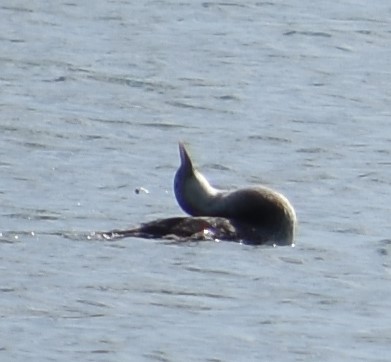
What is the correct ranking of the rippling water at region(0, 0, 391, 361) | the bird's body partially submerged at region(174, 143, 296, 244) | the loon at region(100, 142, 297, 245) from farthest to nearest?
the bird's body partially submerged at region(174, 143, 296, 244) → the loon at region(100, 142, 297, 245) → the rippling water at region(0, 0, 391, 361)

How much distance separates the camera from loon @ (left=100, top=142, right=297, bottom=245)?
13.5 meters

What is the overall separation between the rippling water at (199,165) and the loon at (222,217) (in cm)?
13

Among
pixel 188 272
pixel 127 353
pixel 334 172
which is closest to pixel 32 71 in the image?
pixel 334 172

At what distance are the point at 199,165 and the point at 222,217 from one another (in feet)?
7.61

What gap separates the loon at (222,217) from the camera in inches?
531

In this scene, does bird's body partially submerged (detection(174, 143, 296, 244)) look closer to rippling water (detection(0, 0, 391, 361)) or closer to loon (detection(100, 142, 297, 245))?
loon (detection(100, 142, 297, 245))

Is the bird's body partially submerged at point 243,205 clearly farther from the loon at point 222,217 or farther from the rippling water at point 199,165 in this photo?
the rippling water at point 199,165

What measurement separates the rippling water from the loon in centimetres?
13

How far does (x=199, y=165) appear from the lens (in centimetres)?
1633

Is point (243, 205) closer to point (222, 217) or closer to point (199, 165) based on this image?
point (222, 217)

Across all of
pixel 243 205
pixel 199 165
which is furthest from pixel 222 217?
pixel 199 165

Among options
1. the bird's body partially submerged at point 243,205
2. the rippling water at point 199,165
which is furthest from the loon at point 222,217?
the rippling water at point 199,165

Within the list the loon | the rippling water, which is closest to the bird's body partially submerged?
the loon

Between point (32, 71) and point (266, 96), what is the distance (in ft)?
7.27
